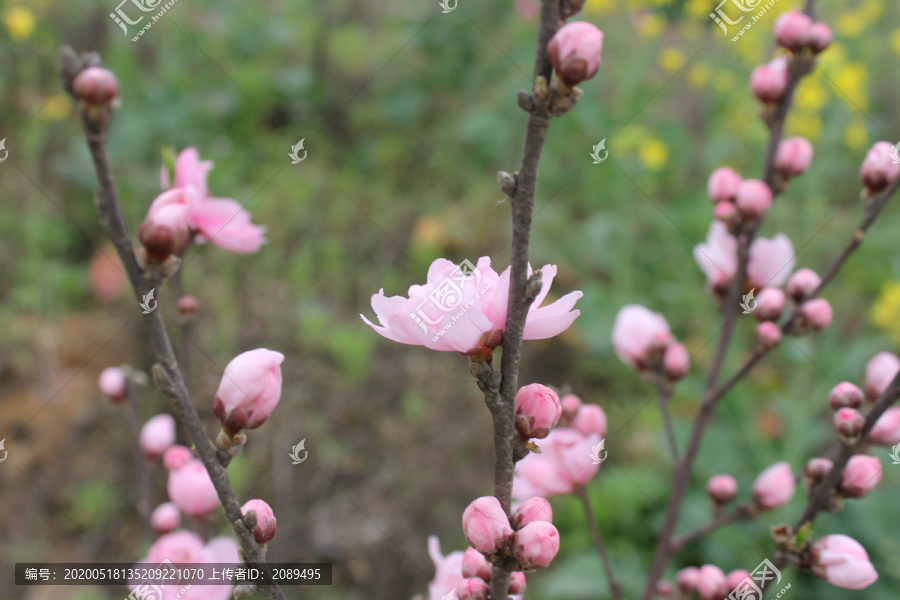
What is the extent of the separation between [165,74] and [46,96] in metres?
0.69

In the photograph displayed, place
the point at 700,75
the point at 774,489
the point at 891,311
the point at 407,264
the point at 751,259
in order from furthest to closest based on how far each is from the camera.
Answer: the point at 407,264, the point at 700,75, the point at 891,311, the point at 751,259, the point at 774,489

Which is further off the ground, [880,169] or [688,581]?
[880,169]

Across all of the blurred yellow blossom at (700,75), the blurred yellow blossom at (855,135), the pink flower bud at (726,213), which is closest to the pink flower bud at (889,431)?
the pink flower bud at (726,213)

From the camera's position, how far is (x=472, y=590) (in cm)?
67

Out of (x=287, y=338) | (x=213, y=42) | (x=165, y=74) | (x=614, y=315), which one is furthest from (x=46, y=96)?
(x=614, y=315)

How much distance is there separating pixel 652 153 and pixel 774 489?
192cm

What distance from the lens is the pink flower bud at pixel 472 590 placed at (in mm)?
671

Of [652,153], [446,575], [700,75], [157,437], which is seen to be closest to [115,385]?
[157,437]

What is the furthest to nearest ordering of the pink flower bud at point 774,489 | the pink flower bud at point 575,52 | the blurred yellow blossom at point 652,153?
1. the blurred yellow blossom at point 652,153
2. the pink flower bud at point 774,489
3. the pink flower bud at point 575,52

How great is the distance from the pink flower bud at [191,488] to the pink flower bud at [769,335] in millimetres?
968

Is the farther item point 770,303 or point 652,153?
point 652,153

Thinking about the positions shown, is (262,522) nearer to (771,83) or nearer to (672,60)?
(771,83)

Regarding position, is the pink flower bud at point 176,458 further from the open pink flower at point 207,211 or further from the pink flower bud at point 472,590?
the pink flower bud at point 472,590

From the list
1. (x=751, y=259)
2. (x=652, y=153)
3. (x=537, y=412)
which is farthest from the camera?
(x=652, y=153)
